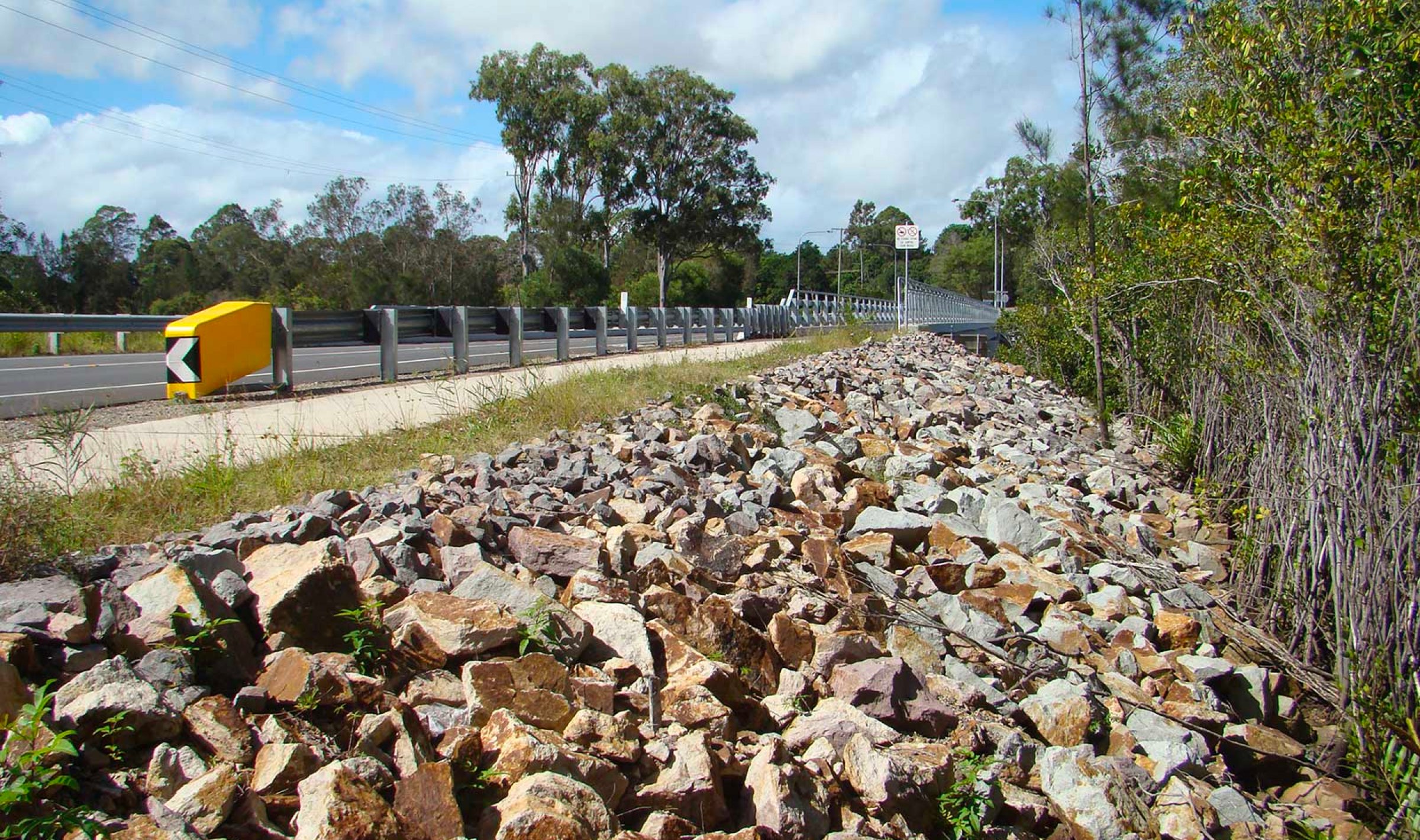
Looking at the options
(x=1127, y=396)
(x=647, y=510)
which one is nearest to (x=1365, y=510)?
(x=647, y=510)

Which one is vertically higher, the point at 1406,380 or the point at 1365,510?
the point at 1406,380

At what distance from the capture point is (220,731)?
9.07 feet

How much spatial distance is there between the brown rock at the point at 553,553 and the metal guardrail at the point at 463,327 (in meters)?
6.57

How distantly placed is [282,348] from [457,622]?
26.8 feet

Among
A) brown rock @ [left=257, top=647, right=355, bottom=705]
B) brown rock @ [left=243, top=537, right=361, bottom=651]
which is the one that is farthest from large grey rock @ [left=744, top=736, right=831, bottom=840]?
brown rock @ [left=243, top=537, right=361, bottom=651]

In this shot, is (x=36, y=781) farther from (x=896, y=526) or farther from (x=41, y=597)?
(x=896, y=526)

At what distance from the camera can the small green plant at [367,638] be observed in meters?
3.33

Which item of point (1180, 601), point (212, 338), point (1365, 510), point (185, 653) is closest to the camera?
point (185, 653)

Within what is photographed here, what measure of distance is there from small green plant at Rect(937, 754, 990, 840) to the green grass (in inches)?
703

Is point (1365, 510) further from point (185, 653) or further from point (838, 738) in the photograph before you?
point (185, 653)

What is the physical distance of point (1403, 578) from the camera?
477cm

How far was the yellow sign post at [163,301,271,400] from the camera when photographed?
9531mm

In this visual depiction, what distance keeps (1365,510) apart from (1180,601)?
4.93 feet

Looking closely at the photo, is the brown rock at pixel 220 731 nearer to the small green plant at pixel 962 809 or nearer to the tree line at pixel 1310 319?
the small green plant at pixel 962 809
